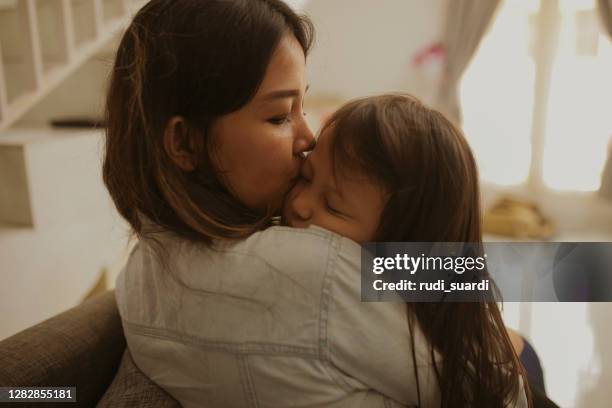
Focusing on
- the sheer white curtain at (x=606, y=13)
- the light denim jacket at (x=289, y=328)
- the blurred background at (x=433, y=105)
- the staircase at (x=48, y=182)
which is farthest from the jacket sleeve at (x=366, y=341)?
the sheer white curtain at (x=606, y=13)

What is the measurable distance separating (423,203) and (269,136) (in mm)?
265

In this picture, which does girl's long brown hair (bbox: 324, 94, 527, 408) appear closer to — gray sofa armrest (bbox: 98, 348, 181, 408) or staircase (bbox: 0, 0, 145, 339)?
gray sofa armrest (bbox: 98, 348, 181, 408)

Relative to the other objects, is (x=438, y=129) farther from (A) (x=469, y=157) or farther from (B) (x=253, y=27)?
(B) (x=253, y=27)

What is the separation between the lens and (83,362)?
921 mm

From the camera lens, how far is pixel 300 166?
3.01 feet

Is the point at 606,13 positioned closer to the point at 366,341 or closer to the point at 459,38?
the point at 459,38

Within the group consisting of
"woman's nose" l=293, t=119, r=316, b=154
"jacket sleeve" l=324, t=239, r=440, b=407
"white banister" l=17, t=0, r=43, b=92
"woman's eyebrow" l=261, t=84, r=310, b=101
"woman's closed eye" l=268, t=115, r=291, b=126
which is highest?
"white banister" l=17, t=0, r=43, b=92

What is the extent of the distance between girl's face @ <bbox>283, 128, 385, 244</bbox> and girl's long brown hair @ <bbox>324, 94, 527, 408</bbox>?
0.02 m

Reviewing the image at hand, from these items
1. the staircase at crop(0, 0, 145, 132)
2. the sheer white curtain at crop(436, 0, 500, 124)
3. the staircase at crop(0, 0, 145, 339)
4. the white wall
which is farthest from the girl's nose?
the white wall

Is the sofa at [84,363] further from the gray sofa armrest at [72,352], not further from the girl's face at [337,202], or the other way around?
the girl's face at [337,202]

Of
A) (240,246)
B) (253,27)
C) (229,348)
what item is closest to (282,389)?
(229,348)

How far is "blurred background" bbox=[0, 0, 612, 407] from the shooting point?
1.92 metres

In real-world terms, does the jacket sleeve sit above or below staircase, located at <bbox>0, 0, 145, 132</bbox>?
below

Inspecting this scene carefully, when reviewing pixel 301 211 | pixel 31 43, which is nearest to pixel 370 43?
pixel 31 43
